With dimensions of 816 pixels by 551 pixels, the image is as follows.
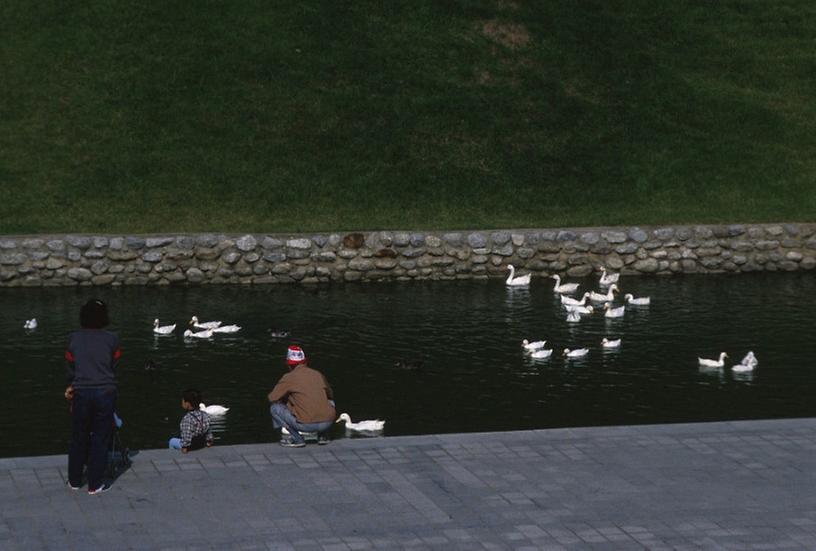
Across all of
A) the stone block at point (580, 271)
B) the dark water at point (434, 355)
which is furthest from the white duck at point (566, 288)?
the stone block at point (580, 271)

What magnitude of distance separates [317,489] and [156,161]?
24.9m

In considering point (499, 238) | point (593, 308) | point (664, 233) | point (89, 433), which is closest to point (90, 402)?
point (89, 433)

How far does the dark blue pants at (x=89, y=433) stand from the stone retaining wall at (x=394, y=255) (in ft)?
60.7

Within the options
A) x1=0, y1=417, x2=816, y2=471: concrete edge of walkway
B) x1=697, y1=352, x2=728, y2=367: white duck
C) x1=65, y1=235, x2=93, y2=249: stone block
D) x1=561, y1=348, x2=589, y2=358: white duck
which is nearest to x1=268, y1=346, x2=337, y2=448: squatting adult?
x1=0, y1=417, x2=816, y2=471: concrete edge of walkway

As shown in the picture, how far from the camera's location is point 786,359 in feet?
88.5

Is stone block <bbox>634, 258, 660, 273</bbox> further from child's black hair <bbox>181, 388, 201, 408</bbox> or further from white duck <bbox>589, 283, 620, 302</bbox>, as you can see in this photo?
child's black hair <bbox>181, 388, 201, 408</bbox>

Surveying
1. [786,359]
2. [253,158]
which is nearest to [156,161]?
[253,158]

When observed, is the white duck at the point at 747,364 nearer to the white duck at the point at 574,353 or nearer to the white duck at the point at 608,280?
the white duck at the point at 574,353

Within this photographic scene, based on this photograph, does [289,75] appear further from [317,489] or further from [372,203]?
[317,489]

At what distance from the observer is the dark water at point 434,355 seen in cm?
2278

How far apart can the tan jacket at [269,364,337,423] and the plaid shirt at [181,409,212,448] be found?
931mm

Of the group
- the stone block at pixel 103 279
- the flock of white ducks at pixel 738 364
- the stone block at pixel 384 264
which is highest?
the stone block at pixel 384 264

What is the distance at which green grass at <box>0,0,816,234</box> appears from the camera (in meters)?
38.8

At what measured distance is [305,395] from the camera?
18.6m
